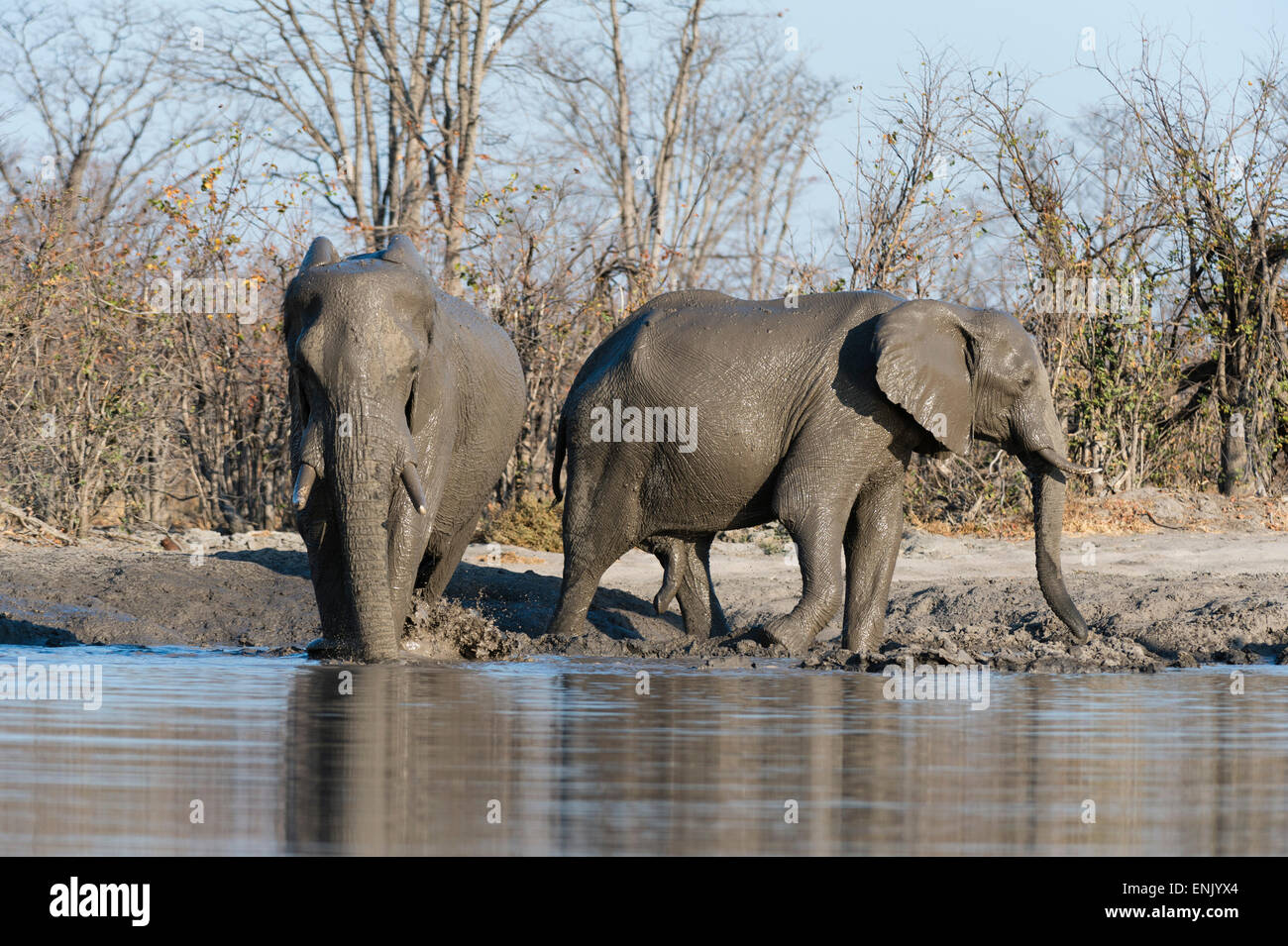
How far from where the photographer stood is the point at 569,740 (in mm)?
7133

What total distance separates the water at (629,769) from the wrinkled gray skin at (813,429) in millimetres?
2910

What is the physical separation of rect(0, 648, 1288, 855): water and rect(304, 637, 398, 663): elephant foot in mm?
663

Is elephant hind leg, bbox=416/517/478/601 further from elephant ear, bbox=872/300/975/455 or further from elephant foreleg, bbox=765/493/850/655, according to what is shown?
elephant ear, bbox=872/300/975/455

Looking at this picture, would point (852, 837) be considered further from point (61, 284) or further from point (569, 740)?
point (61, 284)

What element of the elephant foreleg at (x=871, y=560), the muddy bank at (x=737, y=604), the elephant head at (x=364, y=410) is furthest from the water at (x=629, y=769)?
the elephant foreleg at (x=871, y=560)

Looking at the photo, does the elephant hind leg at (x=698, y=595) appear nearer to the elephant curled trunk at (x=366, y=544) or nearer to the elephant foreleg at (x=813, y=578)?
the elephant foreleg at (x=813, y=578)

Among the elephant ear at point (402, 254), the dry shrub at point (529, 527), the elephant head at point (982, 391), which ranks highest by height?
the elephant ear at point (402, 254)

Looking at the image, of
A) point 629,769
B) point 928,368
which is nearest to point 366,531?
point 928,368

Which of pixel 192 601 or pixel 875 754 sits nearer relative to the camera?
pixel 875 754

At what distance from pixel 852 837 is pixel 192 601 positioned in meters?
9.71

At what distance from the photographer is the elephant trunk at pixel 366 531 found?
10250mm

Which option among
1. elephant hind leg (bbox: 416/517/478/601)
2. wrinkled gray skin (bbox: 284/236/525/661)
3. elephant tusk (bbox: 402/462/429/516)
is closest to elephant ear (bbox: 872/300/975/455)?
wrinkled gray skin (bbox: 284/236/525/661)
